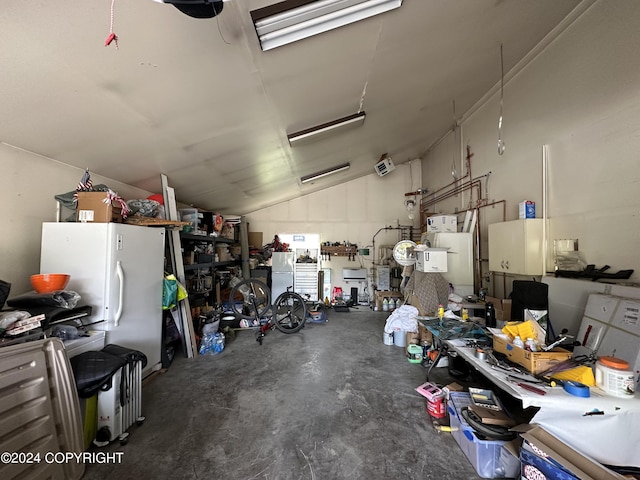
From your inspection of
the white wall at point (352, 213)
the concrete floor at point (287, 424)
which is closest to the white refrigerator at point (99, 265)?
the concrete floor at point (287, 424)

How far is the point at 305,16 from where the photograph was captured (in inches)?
62.0

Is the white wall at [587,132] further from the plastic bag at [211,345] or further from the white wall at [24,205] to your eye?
the white wall at [24,205]

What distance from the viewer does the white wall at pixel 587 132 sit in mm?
1923

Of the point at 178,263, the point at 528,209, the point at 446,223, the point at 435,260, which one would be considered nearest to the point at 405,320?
the point at 435,260

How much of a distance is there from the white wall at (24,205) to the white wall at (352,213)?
4332mm

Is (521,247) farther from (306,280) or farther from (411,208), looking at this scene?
(306,280)

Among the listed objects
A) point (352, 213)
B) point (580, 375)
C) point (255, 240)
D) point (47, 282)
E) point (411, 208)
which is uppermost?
point (411, 208)

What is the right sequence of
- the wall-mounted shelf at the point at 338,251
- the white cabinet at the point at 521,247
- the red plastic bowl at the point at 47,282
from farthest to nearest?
the wall-mounted shelf at the point at 338,251
the white cabinet at the point at 521,247
the red plastic bowl at the point at 47,282

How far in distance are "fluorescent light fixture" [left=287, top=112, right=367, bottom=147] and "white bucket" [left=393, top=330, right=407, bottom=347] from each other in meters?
3.05

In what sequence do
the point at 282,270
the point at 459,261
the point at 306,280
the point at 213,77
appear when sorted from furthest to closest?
the point at 306,280 < the point at 282,270 < the point at 459,261 < the point at 213,77

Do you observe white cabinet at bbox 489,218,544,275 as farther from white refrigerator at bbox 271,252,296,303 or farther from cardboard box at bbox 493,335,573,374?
white refrigerator at bbox 271,252,296,303

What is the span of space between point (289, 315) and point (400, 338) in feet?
6.39

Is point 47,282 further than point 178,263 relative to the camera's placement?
No

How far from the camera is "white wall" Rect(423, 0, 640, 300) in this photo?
1.92 metres
